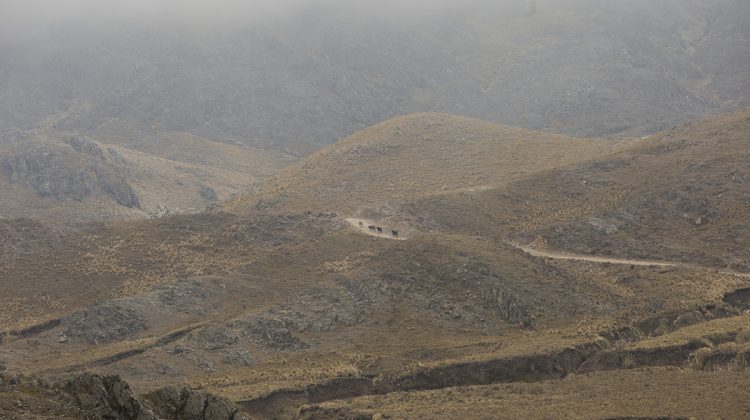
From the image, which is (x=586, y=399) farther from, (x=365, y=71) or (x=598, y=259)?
(x=365, y=71)

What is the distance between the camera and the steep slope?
77688 mm

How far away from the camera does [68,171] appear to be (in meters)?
107

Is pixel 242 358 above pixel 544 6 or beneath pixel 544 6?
beneath

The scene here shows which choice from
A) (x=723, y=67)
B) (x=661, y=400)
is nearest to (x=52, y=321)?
(x=661, y=400)

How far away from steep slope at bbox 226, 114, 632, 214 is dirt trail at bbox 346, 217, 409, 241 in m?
3.21

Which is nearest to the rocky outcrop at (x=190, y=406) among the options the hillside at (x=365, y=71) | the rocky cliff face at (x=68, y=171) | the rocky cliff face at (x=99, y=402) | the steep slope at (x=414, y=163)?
the rocky cliff face at (x=99, y=402)

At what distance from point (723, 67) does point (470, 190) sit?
4420 inches

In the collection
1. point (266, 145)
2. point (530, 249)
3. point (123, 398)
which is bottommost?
point (266, 145)

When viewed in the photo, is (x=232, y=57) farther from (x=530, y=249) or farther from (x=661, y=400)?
(x=661, y=400)

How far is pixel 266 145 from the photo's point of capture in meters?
156

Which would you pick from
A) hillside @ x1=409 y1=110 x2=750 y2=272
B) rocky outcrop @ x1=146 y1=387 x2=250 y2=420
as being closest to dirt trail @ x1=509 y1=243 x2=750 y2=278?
hillside @ x1=409 y1=110 x2=750 y2=272

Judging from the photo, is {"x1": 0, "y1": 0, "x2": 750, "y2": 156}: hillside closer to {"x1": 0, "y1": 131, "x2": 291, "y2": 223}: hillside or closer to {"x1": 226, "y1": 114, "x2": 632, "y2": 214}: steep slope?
{"x1": 0, "y1": 131, "x2": 291, "y2": 223}: hillside

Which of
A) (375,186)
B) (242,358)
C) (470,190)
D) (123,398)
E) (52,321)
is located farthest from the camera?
(375,186)

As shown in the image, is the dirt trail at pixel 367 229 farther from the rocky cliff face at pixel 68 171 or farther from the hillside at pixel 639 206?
the rocky cliff face at pixel 68 171
